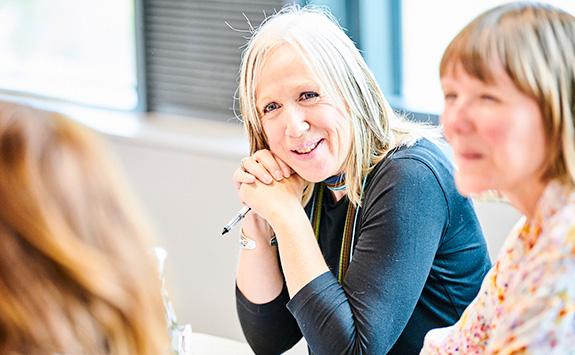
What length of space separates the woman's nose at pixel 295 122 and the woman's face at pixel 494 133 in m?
0.64

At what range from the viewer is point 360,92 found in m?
1.64

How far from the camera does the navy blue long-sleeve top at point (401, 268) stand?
1453mm

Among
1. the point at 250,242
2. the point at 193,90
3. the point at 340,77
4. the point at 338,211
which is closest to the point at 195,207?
the point at 193,90

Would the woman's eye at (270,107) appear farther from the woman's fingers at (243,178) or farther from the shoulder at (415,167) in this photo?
the shoulder at (415,167)

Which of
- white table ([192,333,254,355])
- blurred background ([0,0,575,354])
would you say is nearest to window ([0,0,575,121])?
→ blurred background ([0,0,575,354])

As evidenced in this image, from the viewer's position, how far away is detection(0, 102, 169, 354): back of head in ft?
2.67

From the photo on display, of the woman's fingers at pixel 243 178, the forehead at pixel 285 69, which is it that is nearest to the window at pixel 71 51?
the woman's fingers at pixel 243 178

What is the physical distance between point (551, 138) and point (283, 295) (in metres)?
0.96

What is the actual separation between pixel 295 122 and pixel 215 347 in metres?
0.51

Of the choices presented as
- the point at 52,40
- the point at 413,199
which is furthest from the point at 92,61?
the point at 413,199

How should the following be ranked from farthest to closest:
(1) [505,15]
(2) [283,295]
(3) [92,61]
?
(3) [92,61], (2) [283,295], (1) [505,15]

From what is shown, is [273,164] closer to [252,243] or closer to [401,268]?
[252,243]

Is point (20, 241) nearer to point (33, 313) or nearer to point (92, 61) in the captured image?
point (33, 313)

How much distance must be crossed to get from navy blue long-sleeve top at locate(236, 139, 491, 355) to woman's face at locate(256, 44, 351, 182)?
104 millimetres
